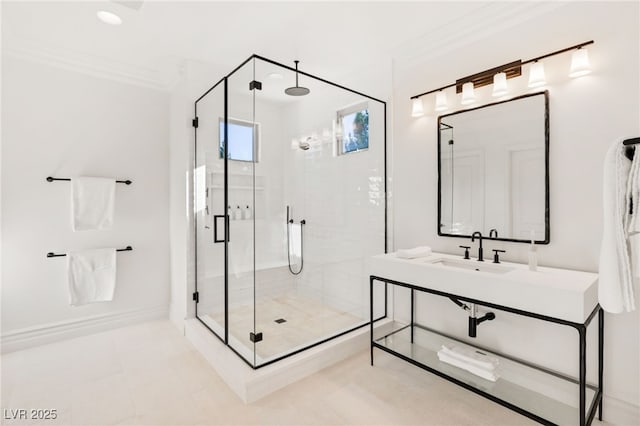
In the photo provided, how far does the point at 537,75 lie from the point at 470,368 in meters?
1.84

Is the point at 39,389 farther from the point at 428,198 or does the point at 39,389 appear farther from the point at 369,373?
the point at 428,198

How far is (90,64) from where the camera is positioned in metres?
2.78

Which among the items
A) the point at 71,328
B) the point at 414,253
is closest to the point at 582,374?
the point at 414,253

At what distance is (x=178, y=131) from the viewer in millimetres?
3025

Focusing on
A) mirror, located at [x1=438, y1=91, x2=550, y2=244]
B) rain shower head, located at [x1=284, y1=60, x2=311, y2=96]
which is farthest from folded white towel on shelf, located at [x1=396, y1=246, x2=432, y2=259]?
rain shower head, located at [x1=284, y1=60, x2=311, y2=96]

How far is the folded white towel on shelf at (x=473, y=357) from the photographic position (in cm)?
186

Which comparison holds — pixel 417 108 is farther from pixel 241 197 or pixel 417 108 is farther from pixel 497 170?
pixel 241 197

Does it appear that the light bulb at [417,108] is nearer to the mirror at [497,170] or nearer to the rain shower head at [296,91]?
the mirror at [497,170]

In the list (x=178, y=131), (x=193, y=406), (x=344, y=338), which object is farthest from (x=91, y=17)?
(x=344, y=338)

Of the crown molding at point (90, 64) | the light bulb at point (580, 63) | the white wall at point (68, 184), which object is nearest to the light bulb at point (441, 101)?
the light bulb at point (580, 63)

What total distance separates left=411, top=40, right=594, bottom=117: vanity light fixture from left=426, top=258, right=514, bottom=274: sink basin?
1125 mm

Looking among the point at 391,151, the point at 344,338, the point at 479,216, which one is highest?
the point at 391,151

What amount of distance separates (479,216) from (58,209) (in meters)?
3.49

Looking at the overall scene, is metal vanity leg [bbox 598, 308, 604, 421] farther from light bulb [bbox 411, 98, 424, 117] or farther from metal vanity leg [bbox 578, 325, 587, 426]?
light bulb [bbox 411, 98, 424, 117]
